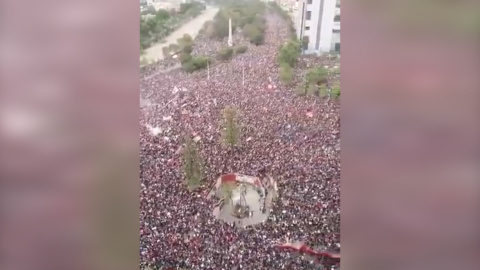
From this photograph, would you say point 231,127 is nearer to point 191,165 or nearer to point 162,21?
point 191,165

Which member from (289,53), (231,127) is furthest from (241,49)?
(231,127)

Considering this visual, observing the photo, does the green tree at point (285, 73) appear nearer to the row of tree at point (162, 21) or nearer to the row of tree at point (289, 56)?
the row of tree at point (289, 56)

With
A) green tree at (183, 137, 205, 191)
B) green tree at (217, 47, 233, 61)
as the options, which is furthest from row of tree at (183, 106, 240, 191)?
green tree at (217, 47, 233, 61)

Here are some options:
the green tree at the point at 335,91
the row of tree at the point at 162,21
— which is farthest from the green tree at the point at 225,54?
the green tree at the point at 335,91
